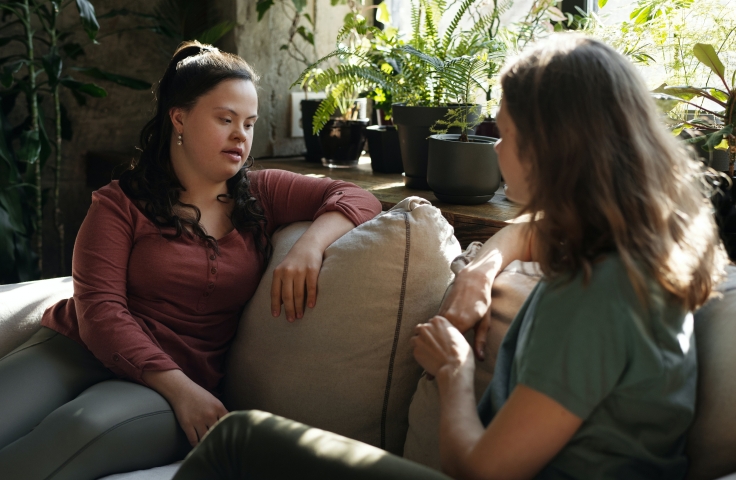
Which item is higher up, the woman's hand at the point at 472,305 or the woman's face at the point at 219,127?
the woman's face at the point at 219,127

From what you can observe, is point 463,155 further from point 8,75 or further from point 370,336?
point 8,75

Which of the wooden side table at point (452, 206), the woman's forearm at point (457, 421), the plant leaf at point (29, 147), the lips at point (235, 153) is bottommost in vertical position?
the woman's forearm at point (457, 421)

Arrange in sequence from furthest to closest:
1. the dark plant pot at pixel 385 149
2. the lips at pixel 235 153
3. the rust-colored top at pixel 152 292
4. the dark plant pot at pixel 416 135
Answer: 1. the dark plant pot at pixel 385 149
2. the dark plant pot at pixel 416 135
3. the lips at pixel 235 153
4. the rust-colored top at pixel 152 292

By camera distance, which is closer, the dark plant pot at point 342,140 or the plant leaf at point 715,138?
the plant leaf at point 715,138

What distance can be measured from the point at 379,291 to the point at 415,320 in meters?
0.08

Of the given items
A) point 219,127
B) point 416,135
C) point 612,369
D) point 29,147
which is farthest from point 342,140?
point 612,369

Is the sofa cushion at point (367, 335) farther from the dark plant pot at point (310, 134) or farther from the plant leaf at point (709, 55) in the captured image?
the dark plant pot at point (310, 134)

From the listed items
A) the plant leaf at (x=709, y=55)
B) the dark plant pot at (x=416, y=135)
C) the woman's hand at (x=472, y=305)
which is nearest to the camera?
the woman's hand at (x=472, y=305)

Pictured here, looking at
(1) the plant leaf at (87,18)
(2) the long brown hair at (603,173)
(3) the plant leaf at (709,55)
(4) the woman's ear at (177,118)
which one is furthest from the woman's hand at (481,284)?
(1) the plant leaf at (87,18)

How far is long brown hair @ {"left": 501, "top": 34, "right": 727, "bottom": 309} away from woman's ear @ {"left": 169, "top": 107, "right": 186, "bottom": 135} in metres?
0.86

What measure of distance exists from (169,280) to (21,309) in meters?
0.40

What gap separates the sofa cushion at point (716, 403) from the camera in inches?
35.4

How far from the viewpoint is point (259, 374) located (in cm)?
135

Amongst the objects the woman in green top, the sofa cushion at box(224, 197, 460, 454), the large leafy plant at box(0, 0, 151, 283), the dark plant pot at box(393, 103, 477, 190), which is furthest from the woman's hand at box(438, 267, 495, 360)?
the large leafy plant at box(0, 0, 151, 283)
